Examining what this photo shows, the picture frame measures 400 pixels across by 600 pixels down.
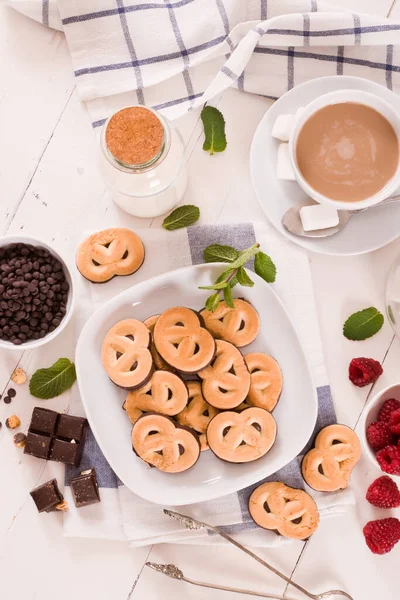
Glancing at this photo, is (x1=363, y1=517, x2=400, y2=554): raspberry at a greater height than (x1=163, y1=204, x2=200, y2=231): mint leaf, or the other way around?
(x1=163, y1=204, x2=200, y2=231): mint leaf

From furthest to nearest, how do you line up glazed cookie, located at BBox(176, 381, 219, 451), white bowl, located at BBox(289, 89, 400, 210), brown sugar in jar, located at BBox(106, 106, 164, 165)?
glazed cookie, located at BBox(176, 381, 219, 451)
white bowl, located at BBox(289, 89, 400, 210)
brown sugar in jar, located at BBox(106, 106, 164, 165)

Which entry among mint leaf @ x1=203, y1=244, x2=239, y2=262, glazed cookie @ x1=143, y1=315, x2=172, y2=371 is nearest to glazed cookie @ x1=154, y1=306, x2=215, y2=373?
glazed cookie @ x1=143, y1=315, x2=172, y2=371

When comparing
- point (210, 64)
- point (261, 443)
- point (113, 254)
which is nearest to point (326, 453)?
point (261, 443)

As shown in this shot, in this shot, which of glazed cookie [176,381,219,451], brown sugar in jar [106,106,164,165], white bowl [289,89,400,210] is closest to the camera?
brown sugar in jar [106,106,164,165]

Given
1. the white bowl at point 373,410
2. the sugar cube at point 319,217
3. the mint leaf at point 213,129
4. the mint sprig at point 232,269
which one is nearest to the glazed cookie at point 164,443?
the mint sprig at point 232,269

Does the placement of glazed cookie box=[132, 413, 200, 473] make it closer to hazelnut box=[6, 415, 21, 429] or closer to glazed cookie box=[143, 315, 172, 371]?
glazed cookie box=[143, 315, 172, 371]

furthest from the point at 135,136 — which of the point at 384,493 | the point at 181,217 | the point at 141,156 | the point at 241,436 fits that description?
the point at 384,493

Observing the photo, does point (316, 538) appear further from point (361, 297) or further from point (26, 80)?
point (26, 80)
